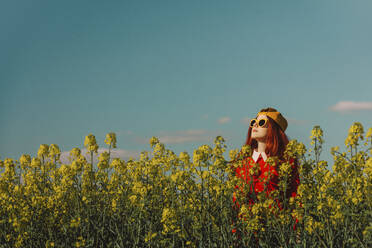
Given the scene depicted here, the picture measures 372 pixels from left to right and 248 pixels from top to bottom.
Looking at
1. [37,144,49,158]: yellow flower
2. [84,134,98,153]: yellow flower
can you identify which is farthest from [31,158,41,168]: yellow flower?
[84,134,98,153]: yellow flower

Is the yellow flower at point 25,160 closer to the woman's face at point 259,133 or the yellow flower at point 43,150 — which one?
the yellow flower at point 43,150

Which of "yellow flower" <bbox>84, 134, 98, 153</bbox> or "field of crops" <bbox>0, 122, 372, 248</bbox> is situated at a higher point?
"yellow flower" <bbox>84, 134, 98, 153</bbox>

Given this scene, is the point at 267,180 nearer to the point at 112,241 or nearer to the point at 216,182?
the point at 216,182

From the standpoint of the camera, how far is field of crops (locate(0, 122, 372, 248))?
12.8 ft

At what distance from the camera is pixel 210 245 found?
12.8 feet

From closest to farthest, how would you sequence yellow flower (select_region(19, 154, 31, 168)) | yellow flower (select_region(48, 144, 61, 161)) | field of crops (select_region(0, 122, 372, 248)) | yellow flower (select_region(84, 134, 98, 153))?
field of crops (select_region(0, 122, 372, 248)), yellow flower (select_region(84, 134, 98, 153)), yellow flower (select_region(48, 144, 61, 161)), yellow flower (select_region(19, 154, 31, 168))

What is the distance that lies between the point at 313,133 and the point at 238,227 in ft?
4.03

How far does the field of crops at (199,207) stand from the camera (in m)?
3.90

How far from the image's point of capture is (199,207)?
13.7 ft

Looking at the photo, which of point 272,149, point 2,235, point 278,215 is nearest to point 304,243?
point 278,215

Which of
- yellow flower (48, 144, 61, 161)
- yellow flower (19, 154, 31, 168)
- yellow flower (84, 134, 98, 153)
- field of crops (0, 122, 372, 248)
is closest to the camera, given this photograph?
field of crops (0, 122, 372, 248)

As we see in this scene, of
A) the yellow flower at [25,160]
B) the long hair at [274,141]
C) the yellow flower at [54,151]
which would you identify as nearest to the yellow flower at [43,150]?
the yellow flower at [54,151]

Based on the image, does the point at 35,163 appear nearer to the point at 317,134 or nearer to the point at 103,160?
the point at 103,160

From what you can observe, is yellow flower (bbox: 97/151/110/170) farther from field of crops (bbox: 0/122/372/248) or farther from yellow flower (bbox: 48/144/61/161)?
yellow flower (bbox: 48/144/61/161)
